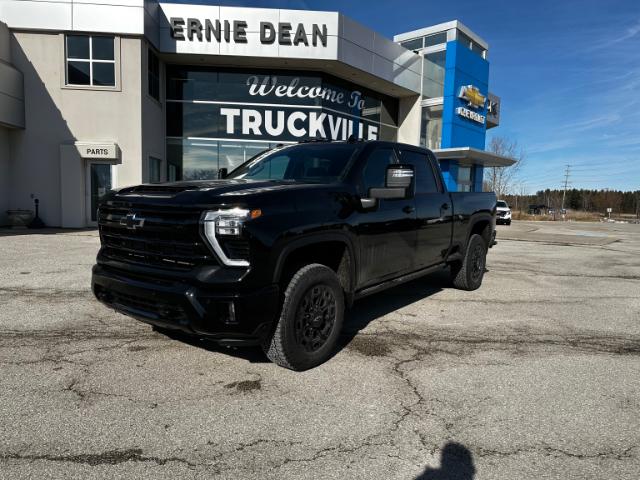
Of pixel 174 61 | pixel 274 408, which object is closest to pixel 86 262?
pixel 274 408

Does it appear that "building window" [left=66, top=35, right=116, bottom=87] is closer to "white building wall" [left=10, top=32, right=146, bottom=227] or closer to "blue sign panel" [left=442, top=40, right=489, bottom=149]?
"white building wall" [left=10, top=32, right=146, bottom=227]

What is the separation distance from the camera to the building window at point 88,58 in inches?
647

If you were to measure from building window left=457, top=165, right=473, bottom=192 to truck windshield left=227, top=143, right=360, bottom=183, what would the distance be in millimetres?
25883

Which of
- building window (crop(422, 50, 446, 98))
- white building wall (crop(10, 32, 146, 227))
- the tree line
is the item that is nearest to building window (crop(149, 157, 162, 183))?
white building wall (crop(10, 32, 146, 227))

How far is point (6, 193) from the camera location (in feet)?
54.3

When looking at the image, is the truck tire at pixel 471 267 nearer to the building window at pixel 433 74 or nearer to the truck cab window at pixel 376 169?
the truck cab window at pixel 376 169

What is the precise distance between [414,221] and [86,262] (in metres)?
6.72

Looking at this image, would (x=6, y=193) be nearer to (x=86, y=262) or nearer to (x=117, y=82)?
(x=117, y=82)

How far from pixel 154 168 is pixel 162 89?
3.53 m

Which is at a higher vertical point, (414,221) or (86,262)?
(414,221)

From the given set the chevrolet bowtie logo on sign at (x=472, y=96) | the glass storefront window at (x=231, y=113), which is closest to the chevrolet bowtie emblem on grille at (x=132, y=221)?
the glass storefront window at (x=231, y=113)

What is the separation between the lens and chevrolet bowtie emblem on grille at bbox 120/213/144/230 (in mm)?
3402

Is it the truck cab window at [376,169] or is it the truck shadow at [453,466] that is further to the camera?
the truck cab window at [376,169]

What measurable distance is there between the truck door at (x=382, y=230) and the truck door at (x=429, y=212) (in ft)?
0.70
